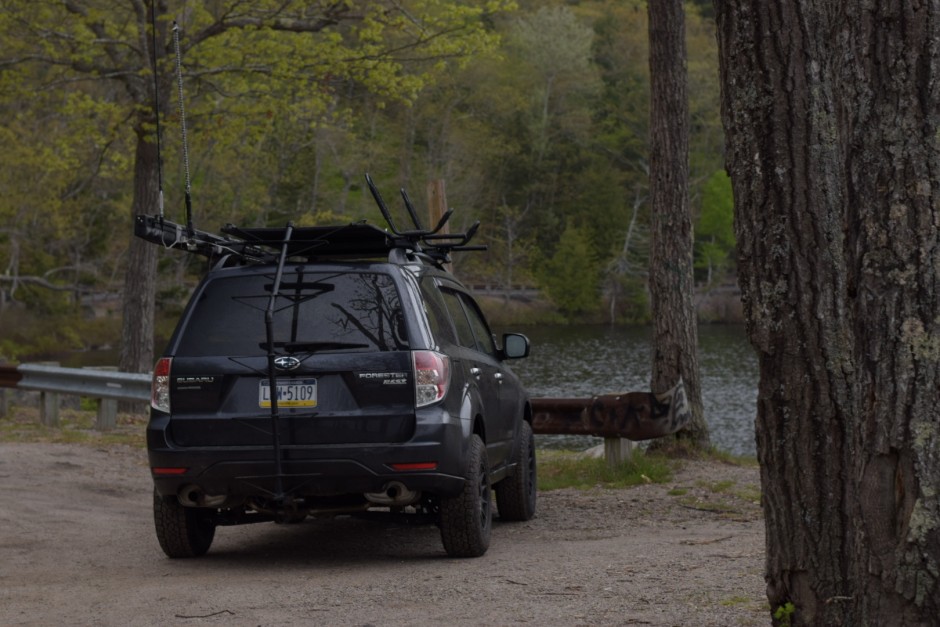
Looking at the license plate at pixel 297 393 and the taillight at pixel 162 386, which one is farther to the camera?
the taillight at pixel 162 386

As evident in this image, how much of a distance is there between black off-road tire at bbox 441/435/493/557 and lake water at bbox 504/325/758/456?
586 inches

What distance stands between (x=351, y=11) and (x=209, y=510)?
1318cm

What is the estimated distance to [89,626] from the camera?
6.21 metres

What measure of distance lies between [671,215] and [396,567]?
21.8 ft

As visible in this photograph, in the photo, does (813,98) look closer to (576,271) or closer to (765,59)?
(765,59)

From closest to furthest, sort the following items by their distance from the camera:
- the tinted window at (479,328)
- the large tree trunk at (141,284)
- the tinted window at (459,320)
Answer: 1. the tinted window at (459,320)
2. the tinted window at (479,328)
3. the large tree trunk at (141,284)

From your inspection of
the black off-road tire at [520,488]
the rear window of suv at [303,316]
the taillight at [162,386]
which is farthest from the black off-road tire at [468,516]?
the black off-road tire at [520,488]

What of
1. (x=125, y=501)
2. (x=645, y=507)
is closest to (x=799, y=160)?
(x=645, y=507)

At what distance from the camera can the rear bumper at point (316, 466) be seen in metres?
7.61

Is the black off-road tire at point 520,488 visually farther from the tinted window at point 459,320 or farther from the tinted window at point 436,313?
the tinted window at point 436,313

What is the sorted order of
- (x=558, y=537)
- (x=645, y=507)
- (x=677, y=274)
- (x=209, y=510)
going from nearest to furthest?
(x=209, y=510), (x=558, y=537), (x=645, y=507), (x=677, y=274)

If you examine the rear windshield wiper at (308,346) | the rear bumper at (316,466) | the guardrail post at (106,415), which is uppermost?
the rear windshield wiper at (308,346)

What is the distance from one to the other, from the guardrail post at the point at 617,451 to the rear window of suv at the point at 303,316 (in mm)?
5435

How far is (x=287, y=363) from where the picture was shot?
7703 mm
